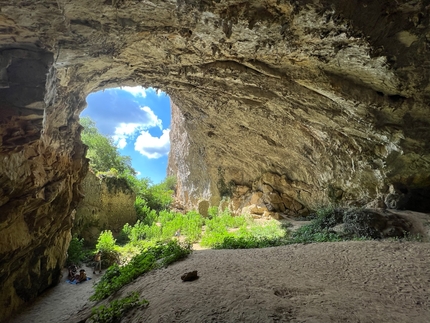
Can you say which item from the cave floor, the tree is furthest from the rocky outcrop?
the tree

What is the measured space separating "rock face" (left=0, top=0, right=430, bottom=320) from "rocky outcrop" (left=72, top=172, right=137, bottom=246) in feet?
15.2


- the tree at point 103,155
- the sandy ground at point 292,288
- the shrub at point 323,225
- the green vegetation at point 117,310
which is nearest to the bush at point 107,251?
the sandy ground at point 292,288

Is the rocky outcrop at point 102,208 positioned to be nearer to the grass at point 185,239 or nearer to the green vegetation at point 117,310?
the grass at point 185,239

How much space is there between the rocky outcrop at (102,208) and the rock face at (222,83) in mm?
4620

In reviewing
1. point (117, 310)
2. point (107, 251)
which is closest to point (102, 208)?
point (107, 251)

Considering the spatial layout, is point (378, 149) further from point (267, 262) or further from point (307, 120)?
point (267, 262)

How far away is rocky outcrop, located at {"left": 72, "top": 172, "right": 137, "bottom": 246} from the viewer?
45.5 ft

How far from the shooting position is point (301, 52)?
6469 millimetres

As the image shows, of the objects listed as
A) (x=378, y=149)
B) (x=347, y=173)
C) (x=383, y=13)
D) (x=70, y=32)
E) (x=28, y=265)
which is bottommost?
(x=28, y=265)

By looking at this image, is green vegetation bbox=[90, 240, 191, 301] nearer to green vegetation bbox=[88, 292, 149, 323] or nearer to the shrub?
green vegetation bbox=[88, 292, 149, 323]

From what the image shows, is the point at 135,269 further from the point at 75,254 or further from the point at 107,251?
the point at 75,254

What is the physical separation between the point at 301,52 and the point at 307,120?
4.29 m

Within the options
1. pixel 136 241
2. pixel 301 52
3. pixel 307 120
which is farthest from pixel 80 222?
pixel 301 52

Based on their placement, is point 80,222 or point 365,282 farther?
point 80,222
